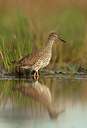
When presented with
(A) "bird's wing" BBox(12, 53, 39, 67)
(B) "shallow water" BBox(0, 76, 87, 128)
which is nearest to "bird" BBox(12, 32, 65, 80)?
(A) "bird's wing" BBox(12, 53, 39, 67)

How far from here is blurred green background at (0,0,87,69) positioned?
367 inches

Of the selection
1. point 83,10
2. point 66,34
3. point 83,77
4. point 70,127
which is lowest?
point 70,127

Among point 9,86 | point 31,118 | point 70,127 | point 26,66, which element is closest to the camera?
point 70,127

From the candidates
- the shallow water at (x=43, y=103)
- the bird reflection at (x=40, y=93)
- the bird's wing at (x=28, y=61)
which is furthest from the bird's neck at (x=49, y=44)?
the bird reflection at (x=40, y=93)

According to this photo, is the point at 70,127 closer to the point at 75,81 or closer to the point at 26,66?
the point at 75,81

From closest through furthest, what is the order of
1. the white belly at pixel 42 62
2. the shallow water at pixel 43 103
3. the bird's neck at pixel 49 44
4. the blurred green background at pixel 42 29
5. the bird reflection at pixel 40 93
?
the shallow water at pixel 43 103 < the bird reflection at pixel 40 93 < the white belly at pixel 42 62 < the bird's neck at pixel 49 44 < the blurred green background at pixel 42 29

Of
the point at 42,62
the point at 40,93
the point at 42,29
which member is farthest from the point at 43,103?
the point at 42,29

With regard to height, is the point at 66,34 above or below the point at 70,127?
above

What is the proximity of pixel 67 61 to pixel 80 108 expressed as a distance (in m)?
6.01

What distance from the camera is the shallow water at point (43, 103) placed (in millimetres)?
4812

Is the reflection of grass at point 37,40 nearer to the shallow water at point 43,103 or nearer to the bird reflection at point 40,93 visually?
the shallow water at point 43,103

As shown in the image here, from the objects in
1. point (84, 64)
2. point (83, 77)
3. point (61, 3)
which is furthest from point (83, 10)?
point (83, 77)

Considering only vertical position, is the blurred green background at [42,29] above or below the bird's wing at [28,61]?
above

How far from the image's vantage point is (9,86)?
7.53 m
